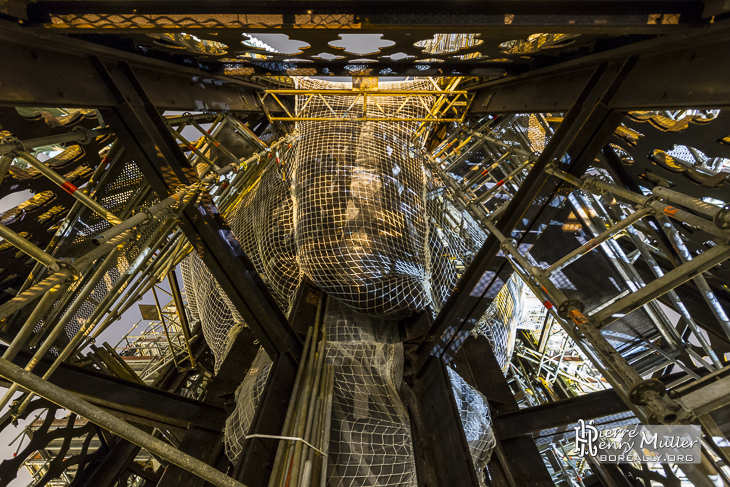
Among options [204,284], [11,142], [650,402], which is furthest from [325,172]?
[650,402]

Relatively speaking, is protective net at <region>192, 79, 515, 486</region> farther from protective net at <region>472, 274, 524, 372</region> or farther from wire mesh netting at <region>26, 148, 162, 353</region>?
wire mesh netting at <region>26, 148, 162, 353</region>

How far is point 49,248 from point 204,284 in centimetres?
191

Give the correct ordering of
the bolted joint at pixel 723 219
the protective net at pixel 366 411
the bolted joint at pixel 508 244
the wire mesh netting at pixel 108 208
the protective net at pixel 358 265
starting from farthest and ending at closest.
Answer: the wire mesh netting at pixel 108 208 → the protective net at pixel 358 265 → the protective net at pixel 366 411 → the bolted joint at pixel 508 244 → the bolted joint at pixel 723 219

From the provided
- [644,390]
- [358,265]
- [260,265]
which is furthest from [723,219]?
[260,265]

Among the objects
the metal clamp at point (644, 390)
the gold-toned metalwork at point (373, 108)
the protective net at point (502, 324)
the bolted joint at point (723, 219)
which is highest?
the gold-toned metalwork at point (373, 108)

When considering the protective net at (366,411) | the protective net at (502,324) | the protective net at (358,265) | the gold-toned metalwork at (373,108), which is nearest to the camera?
the protective net at (366,411)

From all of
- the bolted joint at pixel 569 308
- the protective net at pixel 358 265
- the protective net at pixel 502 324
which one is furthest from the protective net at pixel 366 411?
the bolted joint at pixel 569 308

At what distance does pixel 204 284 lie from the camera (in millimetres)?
5375

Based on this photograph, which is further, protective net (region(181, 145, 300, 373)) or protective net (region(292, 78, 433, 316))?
protective net (region(181, 145, 300, 373))

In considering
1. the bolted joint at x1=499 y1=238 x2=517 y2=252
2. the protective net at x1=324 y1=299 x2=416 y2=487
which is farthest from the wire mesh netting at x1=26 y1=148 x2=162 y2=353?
the bolted joint at x1=499 y1=238 x2=517 y2=252

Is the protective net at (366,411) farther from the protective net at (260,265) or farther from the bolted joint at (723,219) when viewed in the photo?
Result: the bolted joint at (723,219)

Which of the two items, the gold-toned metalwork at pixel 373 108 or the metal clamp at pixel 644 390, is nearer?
the metal clamp at pixel 644 390

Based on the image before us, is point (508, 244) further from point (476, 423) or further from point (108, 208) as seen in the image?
point (108, 208)

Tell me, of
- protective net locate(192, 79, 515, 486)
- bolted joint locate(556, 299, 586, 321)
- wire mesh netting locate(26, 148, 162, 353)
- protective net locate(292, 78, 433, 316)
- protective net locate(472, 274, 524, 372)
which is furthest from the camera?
protective net locate(472, 274, 524, 372)
